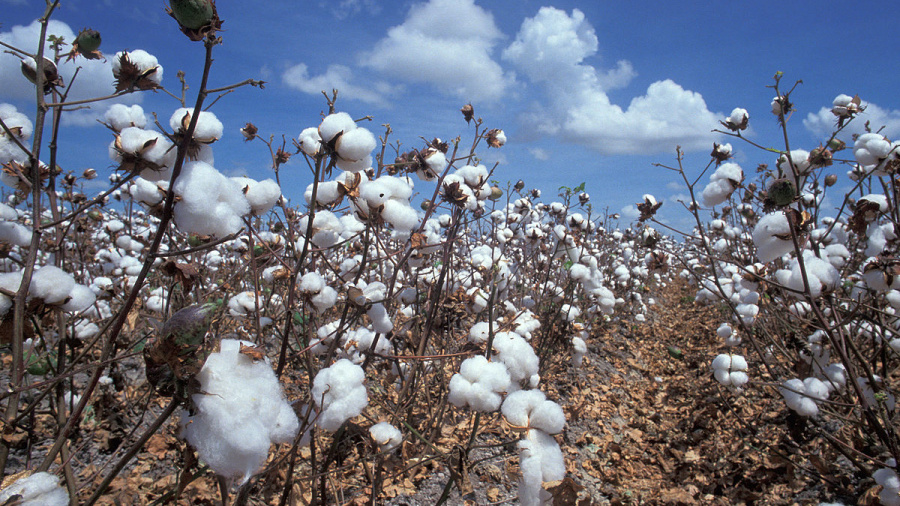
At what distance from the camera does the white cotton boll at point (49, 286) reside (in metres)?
1.19

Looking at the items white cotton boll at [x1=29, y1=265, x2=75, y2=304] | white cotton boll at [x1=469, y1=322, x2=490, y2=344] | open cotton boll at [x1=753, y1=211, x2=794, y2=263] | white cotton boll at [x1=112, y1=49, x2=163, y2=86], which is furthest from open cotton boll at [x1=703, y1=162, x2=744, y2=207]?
white cotton boll at [x1=29, y1=265, x2=75, y2=304]

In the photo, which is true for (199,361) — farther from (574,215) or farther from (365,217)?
(574,215)

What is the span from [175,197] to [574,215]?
4319 mm

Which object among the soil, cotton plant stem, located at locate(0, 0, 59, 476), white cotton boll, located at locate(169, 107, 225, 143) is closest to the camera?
white cotton boll, located at locate(169, 107, 225, 143)

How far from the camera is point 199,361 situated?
750mm

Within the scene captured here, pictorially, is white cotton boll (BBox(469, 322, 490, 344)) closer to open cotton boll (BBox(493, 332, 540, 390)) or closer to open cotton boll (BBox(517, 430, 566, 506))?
open cotton boll (BBox(493, 332, 540, 390))

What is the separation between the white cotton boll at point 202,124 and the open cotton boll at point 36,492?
2.43 feet

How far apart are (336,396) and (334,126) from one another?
739 millimetres

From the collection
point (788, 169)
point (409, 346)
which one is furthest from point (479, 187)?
point (788, 169)

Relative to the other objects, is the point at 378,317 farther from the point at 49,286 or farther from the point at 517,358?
the point at 49,286

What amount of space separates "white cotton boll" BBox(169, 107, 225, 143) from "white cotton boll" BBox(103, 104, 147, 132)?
462 mm

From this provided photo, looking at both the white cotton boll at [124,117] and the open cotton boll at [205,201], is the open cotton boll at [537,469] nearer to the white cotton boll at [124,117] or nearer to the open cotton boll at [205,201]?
the open cotton boll at [205,201]

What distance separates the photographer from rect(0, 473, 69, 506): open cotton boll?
83 centimetres

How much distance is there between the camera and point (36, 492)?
0.86m
